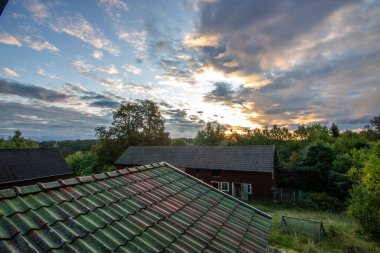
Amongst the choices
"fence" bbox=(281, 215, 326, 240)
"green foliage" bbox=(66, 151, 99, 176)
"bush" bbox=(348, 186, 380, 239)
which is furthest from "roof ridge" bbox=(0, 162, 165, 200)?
"green foliage" bbox=(66, 151, 99, 176)

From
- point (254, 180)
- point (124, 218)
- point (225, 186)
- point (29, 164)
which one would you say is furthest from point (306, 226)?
point (29, 164)

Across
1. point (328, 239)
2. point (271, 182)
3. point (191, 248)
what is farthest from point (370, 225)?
point (191, 248)

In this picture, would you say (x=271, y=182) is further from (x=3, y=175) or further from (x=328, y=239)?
(x=3, y=175)

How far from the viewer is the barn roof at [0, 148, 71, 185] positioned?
29172mm

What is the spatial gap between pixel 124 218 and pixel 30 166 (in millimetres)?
35767

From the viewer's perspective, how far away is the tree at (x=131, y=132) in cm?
4869

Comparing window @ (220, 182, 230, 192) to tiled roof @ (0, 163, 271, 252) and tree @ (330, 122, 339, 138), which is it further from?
tree @ (330, 122, 339, 138)

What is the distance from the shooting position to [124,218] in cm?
371

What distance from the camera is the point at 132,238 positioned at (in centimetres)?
324

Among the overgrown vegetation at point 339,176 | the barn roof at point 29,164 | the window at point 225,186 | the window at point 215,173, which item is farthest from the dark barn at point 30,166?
the overgrown vegetation at point 339,176

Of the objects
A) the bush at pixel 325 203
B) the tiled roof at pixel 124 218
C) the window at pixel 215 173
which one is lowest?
the bush at pixel 325 203

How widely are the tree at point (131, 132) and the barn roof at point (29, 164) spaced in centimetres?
1130

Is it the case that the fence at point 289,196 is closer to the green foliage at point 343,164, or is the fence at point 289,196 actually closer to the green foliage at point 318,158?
the green foliage at point 318,158

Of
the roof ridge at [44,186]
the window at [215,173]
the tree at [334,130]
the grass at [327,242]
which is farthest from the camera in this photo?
the tree at [334,130]
